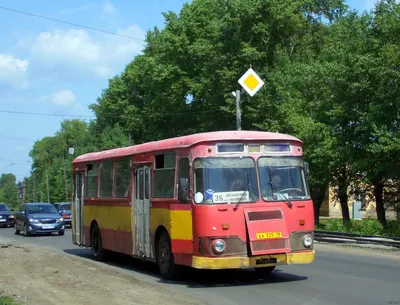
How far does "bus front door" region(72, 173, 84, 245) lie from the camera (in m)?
18.8

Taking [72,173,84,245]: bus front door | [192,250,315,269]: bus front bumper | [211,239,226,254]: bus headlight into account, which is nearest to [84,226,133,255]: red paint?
[72,173,84,245]: bus front door

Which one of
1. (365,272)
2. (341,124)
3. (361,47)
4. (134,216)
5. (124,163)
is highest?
(361,47)

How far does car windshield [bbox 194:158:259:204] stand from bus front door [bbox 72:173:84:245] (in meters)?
7.94

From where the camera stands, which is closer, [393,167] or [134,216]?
[134,216]

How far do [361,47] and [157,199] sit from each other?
1873cm

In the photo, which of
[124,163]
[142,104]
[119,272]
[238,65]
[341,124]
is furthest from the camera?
[142,104]

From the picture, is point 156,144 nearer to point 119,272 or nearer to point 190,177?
point 190,177

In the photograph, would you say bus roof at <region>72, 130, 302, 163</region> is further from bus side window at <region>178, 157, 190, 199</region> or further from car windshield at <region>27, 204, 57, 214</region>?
car windshield at <region>27, 204, 57, 214</region>

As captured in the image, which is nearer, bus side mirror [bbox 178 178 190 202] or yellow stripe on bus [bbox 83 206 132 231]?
bus side mirror [bbox 178 178 190 202]

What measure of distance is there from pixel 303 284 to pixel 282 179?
1.99 meters

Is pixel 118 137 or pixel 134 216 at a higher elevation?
pixel 118 137

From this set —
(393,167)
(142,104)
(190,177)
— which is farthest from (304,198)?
(142,104)

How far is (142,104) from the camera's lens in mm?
63031

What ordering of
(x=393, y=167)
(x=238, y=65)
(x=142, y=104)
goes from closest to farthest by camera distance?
(x=393, y=167)
(x=238, y=65)
(x=142, y=104)
